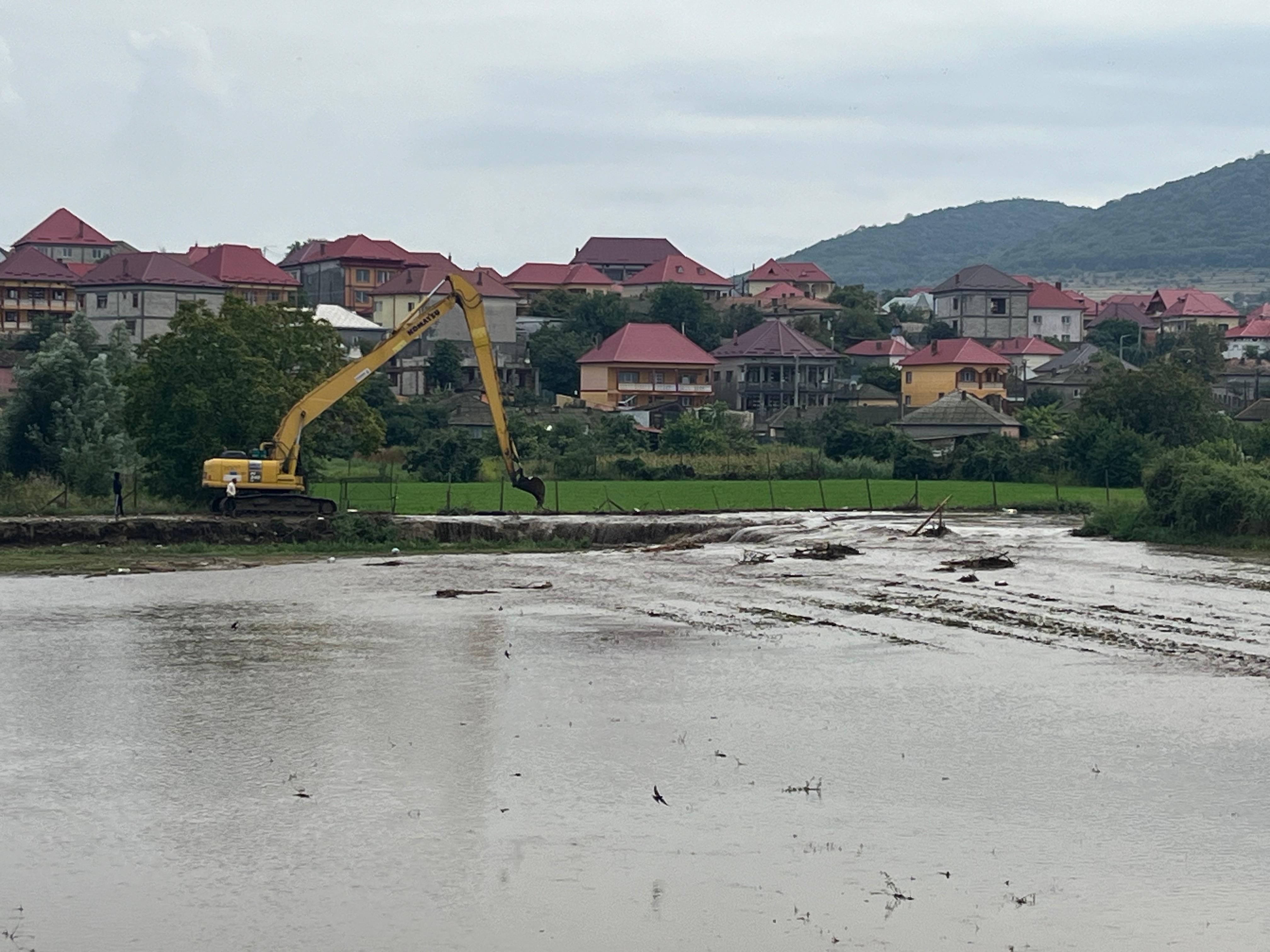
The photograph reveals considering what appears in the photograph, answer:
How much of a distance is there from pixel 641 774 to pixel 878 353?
10501 centimetres

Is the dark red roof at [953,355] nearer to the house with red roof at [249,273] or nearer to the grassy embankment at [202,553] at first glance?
the house with red roof at [249,273]

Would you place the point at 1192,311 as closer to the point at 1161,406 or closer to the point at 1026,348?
the point at 1026,348

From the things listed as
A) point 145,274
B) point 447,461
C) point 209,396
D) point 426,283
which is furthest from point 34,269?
point 209,396

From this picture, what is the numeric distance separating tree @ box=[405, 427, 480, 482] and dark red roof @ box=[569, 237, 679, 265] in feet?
331

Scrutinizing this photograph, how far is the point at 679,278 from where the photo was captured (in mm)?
144875

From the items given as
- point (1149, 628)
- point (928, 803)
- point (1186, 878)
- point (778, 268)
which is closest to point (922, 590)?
point (1149, 628)

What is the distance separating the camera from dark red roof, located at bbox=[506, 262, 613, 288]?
466ft

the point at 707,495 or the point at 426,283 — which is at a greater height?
the point at 426,283

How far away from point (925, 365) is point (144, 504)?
6288 centimetres

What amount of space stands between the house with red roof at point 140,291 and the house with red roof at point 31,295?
16.8 ft

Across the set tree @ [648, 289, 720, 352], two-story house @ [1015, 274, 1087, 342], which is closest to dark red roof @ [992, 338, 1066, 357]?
tree @ [648, 289, 720, 352]

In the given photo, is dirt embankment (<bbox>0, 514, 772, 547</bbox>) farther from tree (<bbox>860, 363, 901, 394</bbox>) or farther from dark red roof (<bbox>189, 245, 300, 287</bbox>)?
dark red roof (<bbox>189, 245, 300, 287</bbox>)

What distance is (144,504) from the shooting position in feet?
153

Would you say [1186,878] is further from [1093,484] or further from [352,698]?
[1093,484]
